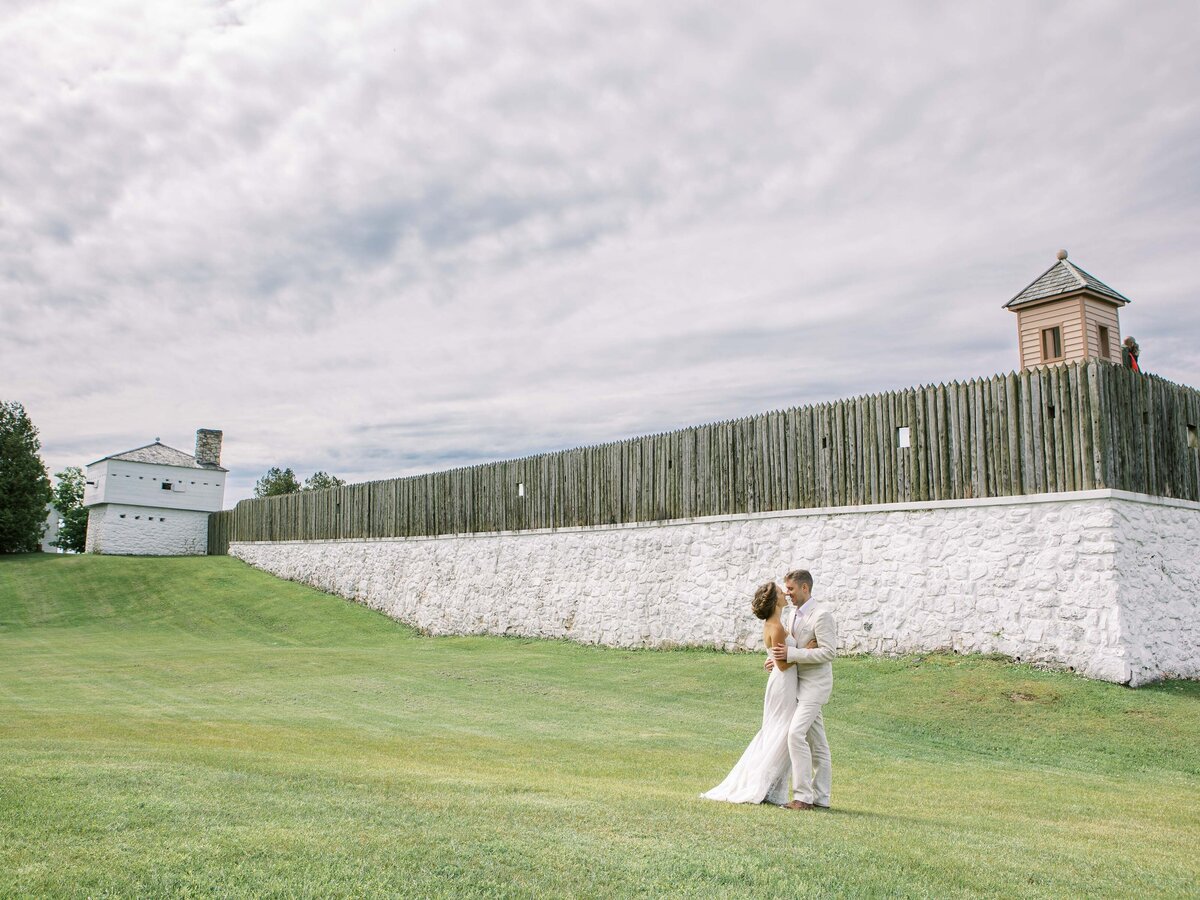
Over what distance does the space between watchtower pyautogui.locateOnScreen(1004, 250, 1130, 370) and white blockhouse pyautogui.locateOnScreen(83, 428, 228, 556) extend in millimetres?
43759

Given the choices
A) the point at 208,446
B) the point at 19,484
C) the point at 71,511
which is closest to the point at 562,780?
the point at 19,484

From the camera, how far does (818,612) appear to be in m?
Answer: 6.14

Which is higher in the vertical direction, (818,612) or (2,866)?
(818,612)

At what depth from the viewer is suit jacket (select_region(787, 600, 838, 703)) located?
611 centimetres

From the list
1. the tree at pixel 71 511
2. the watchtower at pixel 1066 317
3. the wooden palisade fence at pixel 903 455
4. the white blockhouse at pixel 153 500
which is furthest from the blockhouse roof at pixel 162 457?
the watchtower at pixel 1066 317

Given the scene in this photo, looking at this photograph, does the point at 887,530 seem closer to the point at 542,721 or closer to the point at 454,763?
the point at 542,721

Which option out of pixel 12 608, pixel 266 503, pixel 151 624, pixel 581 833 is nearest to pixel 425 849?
pixel 581 833

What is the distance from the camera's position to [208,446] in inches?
2003

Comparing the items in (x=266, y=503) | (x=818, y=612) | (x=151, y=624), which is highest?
(x=266, y=503)

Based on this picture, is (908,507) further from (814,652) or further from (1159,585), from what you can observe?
(814,652)

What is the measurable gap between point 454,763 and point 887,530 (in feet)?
31.2

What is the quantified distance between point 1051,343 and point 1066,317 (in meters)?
0.64

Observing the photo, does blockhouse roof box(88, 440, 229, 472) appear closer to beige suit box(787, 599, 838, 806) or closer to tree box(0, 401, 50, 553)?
tree box(0, 401, 50, 553)

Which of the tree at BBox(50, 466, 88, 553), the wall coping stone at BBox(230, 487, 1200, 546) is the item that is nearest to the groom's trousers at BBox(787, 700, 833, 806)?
the wall coping stone at BBox(230, 487, 1200, 546)
